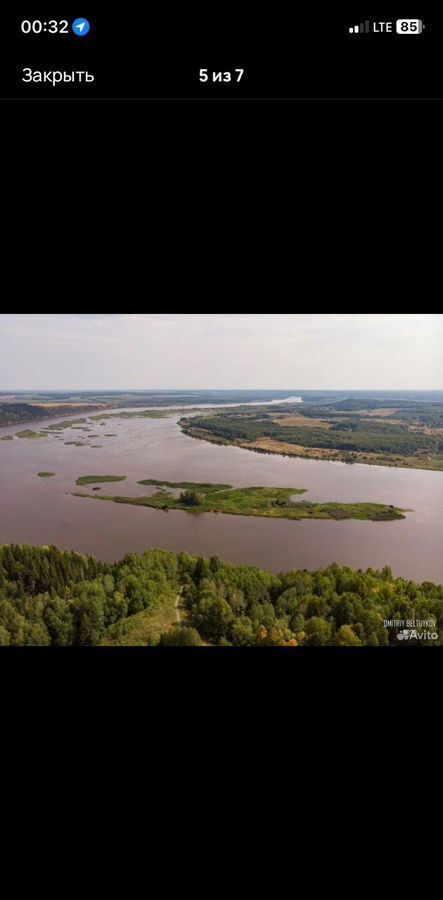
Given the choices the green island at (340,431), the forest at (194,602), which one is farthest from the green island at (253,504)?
the forest at (194,602)

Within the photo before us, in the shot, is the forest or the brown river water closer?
the forest

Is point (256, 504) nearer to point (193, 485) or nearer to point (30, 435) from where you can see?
point (193, 485)

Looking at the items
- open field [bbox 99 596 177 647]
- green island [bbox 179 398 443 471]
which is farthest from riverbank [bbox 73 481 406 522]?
open field [bbox 99 596 177 647]
